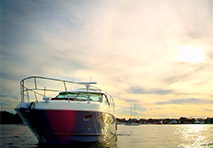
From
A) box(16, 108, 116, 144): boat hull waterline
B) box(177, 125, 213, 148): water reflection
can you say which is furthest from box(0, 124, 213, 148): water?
box(16, 108, 116, 144): boat hull waterline

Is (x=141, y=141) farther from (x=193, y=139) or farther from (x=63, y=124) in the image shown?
(x=63, y=124)

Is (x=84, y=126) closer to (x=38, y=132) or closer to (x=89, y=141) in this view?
(x=89, y=141)

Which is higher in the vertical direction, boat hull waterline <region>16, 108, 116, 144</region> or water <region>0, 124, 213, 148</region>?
boat hull waterline <region>16, 108, 116, 144</region>

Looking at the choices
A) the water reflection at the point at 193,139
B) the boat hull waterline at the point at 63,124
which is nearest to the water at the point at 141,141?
the water reflection at the point at 193,139

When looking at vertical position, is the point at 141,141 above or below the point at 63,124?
below

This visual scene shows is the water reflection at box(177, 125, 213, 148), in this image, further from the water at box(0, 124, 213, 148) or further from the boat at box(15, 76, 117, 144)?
the boat at box(15, 76, 117, 144)

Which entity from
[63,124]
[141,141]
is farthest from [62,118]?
[141,141]

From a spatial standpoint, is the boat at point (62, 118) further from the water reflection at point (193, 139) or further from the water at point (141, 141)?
the water reflection at point (193, 139)

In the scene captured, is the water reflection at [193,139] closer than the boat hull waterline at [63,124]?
No

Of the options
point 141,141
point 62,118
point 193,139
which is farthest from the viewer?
point 193,139

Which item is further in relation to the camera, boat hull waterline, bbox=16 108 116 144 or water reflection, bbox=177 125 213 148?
water reflection, bbox=177 125 213 148

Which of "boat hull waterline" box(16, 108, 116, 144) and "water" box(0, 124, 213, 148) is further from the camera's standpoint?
"water" box(0, 124, 213, 148)

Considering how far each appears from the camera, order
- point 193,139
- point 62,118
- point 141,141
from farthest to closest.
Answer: point 193,139 → point 141,141 → point 62,118

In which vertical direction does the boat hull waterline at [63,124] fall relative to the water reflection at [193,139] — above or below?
above
